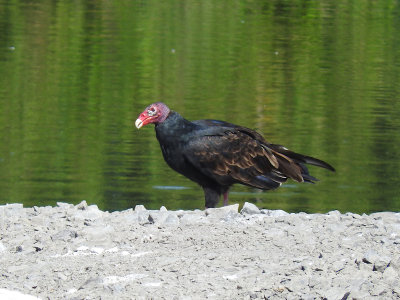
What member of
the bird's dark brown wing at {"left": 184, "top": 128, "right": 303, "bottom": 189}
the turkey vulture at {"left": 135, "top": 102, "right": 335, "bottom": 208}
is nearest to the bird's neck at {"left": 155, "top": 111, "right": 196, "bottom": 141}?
the turkey vulture at {"left": 135, "top": 102, "right": 335, "bottom": 208}

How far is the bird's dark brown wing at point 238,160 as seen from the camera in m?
8.85

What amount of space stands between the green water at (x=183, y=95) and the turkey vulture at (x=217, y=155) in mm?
1493

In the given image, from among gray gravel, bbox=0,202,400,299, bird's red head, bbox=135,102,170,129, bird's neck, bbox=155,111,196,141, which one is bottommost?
gray gravel, bbox=0,202,400,299

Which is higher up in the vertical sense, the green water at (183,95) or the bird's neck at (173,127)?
the bird's neck at (173,127)

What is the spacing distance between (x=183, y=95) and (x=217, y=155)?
27.6ft

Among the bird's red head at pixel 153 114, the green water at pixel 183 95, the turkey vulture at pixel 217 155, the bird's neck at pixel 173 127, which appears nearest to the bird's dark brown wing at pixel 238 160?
the turkey vulture at pixel 217 155

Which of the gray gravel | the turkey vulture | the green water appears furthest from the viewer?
the green water

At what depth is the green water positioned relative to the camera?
11.6 m

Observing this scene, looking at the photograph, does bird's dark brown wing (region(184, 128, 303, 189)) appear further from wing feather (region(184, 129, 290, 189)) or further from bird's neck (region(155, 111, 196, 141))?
bird's neck (region(155, 111, 196, 141))

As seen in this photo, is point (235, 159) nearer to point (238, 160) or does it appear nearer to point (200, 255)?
point (238, 160)

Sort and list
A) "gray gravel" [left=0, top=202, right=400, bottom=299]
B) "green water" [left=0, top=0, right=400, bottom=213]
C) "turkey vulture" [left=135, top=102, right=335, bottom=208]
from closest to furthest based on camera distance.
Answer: "gray gravel" [left=0, top=202, right=400, bottom=299] < "turkey vulture" [left=135, top=102, right=335, bottom=208] < "green water" [left=0, top=0, right=400, bottom=213]

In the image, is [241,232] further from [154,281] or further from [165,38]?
[165,38]

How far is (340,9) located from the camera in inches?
1339

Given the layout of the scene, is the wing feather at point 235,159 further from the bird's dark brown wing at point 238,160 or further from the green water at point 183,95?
the green water at point 183,95
